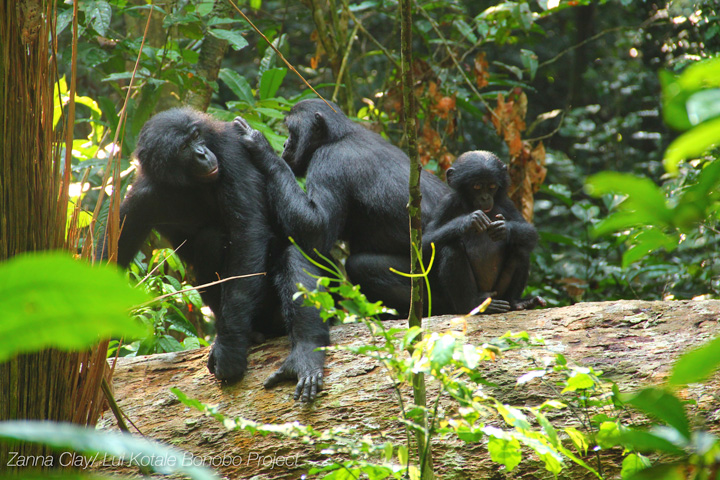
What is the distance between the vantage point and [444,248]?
4191 mm

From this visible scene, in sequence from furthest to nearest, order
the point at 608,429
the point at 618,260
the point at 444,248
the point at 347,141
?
the point at 618,260
the point at 347,141
the point at 444,248
the point at 608,429

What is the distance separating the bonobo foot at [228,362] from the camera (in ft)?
11.8

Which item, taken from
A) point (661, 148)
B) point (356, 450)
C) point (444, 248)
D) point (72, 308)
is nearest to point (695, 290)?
point (661, 148)

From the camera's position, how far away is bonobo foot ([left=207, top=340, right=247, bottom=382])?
3.59m

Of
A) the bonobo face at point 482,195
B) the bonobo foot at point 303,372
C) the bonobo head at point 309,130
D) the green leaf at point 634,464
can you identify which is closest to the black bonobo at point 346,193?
the bonobo head at point 309,130

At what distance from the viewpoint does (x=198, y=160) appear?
13.0ft

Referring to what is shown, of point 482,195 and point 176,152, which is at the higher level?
point 176,152

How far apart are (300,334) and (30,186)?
1705mm

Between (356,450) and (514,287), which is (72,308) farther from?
(514,287)

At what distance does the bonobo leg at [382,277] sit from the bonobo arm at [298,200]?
11.3 inches

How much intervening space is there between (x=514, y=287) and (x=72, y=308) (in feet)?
13.2

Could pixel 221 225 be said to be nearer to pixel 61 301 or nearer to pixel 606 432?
pixel 606 432

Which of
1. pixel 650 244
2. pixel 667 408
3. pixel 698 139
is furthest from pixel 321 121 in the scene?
pixel 698 139

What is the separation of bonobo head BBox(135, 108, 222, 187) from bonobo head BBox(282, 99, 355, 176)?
0.79m
